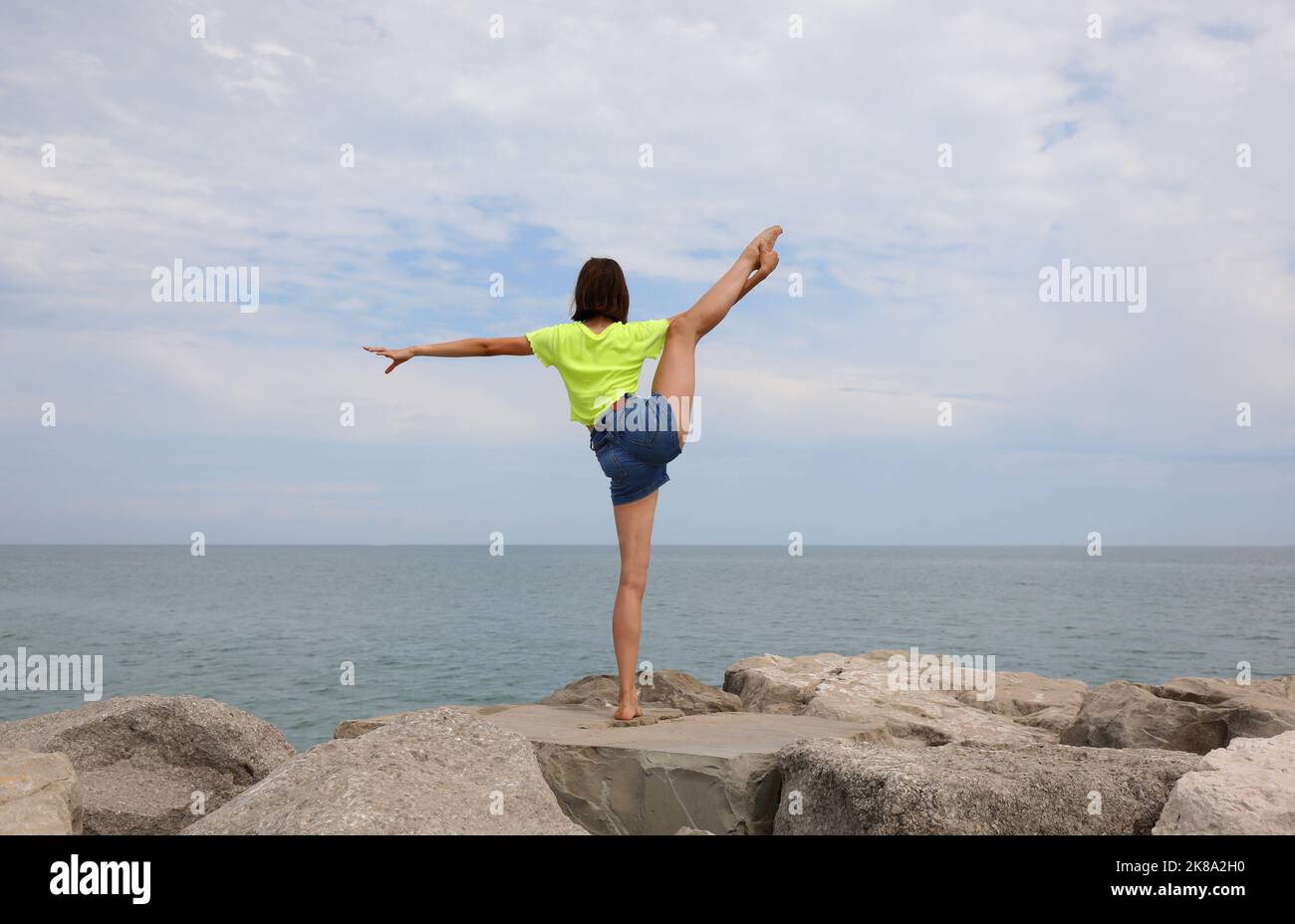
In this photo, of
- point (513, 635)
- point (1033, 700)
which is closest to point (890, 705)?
point (1033, 700)

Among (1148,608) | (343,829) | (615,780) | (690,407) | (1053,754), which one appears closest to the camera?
(343,829)

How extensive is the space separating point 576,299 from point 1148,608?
4468cm

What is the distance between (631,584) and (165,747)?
263 cm

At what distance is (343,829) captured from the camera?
10.00ft

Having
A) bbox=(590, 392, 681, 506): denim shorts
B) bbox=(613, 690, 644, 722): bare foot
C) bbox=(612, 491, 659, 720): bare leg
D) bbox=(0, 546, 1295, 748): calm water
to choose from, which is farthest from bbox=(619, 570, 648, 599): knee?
bbox=(0, 546, 1295, 748): calm water

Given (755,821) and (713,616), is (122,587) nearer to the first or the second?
(713,616)

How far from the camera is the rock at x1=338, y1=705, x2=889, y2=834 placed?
4.09 meters

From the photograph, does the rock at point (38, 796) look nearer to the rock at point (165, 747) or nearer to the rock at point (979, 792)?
the rock at point (165, 747)

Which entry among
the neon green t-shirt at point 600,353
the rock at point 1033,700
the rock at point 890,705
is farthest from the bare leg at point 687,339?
the rock at point 1033,700

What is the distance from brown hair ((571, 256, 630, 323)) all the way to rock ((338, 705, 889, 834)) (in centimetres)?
214

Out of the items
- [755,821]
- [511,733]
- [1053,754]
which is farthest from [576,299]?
[1053,754]

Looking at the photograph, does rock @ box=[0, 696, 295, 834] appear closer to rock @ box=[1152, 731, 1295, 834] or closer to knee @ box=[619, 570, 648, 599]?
knee @ box=[619, 570, 648, 599]

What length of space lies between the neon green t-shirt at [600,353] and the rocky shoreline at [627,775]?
1725 mm
